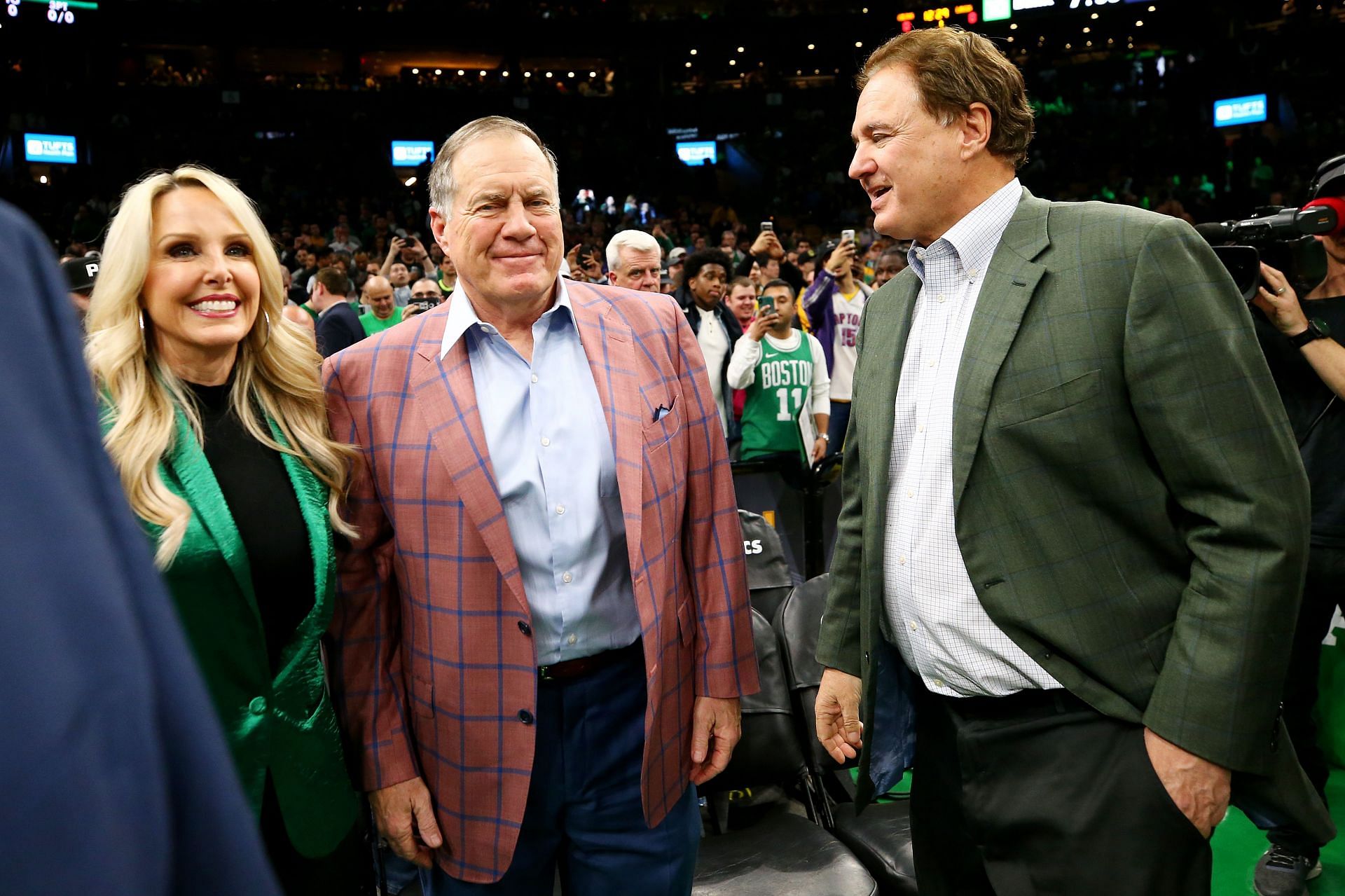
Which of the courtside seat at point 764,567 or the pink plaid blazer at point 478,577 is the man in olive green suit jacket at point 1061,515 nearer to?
the pink plaid blazer at point 478,577

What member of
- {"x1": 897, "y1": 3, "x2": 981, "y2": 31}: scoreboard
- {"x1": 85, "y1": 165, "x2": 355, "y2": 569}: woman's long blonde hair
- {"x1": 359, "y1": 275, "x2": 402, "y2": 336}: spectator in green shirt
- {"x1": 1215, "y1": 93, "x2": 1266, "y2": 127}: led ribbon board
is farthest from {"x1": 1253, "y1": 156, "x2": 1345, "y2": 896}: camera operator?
{"x1": 1215, "y1": 93, "x2": 1266, "y2": 127}: led ribbon board

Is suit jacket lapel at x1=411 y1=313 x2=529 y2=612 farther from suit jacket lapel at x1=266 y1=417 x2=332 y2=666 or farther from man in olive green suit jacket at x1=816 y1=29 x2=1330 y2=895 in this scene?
man in olive green suit jacket at x1=816 y1=29 x2=1330 y2=895

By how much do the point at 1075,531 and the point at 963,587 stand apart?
20 centimetres

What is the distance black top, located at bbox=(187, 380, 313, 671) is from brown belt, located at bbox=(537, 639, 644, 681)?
44cm

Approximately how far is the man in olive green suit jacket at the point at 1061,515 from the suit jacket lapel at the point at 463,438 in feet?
2.16

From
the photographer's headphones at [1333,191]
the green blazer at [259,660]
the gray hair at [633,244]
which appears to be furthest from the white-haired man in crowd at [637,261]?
the green blazer at [259,660]

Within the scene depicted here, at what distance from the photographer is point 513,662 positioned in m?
1.75

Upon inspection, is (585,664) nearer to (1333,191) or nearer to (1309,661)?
(1309,661)

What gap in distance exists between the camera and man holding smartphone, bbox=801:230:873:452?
706 cm

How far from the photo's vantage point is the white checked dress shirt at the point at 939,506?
1637mm

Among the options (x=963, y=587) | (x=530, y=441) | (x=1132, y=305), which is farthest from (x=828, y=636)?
(x=1132, y=305)

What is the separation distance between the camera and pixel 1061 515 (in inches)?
61.1

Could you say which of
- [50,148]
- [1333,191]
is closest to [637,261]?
[1333,191]

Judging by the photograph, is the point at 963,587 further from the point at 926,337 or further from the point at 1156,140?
the point at 1156,140
